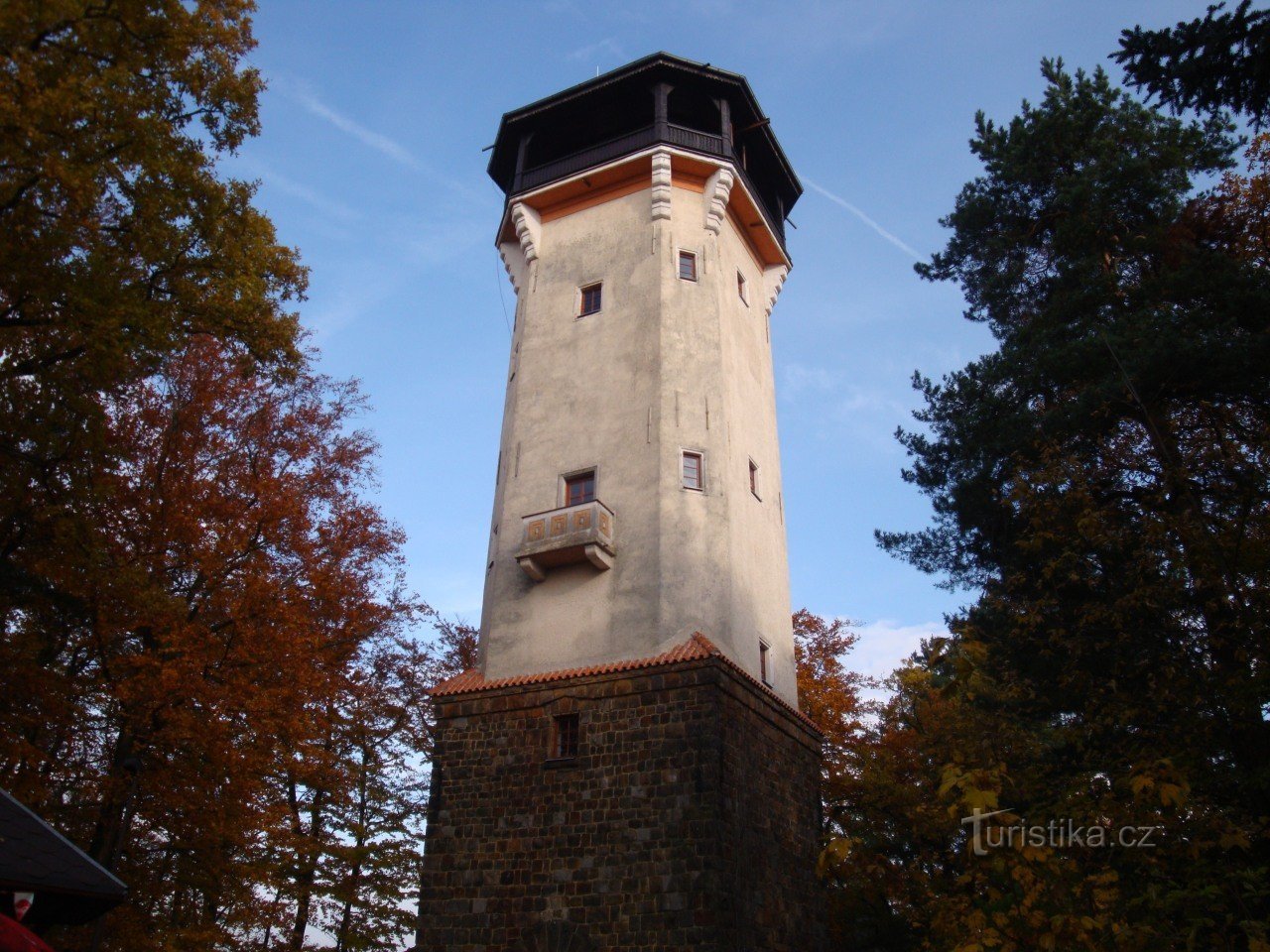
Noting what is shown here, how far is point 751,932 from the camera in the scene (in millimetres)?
12719

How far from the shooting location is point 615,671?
1402cm

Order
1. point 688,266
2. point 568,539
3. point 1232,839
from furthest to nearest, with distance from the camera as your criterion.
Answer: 1. point 688,266
2. point 568,539
3. point 1232,839

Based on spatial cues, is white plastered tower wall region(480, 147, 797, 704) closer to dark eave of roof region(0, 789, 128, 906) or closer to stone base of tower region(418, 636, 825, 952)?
stone base of tower region(418, 636, 825, 952)

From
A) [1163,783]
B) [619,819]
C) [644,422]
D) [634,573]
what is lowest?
[1163,783]

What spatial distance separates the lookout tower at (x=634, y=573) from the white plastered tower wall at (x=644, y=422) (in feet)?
0.15

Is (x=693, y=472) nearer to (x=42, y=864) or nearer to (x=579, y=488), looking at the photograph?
(x=579, y=488)

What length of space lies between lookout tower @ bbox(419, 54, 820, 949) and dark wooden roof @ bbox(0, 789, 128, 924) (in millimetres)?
6839

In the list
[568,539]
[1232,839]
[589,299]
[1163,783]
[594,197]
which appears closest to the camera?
[1163,783]

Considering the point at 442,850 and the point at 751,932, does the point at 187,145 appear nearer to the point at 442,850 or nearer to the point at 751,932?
the point at 442,850

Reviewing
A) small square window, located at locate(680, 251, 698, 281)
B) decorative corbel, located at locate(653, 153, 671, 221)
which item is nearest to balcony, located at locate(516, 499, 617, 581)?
small square window, located at locate(680, 251, 698, 281)

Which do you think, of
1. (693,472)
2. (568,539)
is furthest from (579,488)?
(693,472)

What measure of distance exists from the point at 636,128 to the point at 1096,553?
13410 mm

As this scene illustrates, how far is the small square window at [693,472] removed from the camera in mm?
16016

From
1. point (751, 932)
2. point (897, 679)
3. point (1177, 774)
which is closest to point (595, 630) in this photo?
point (751, 932)
